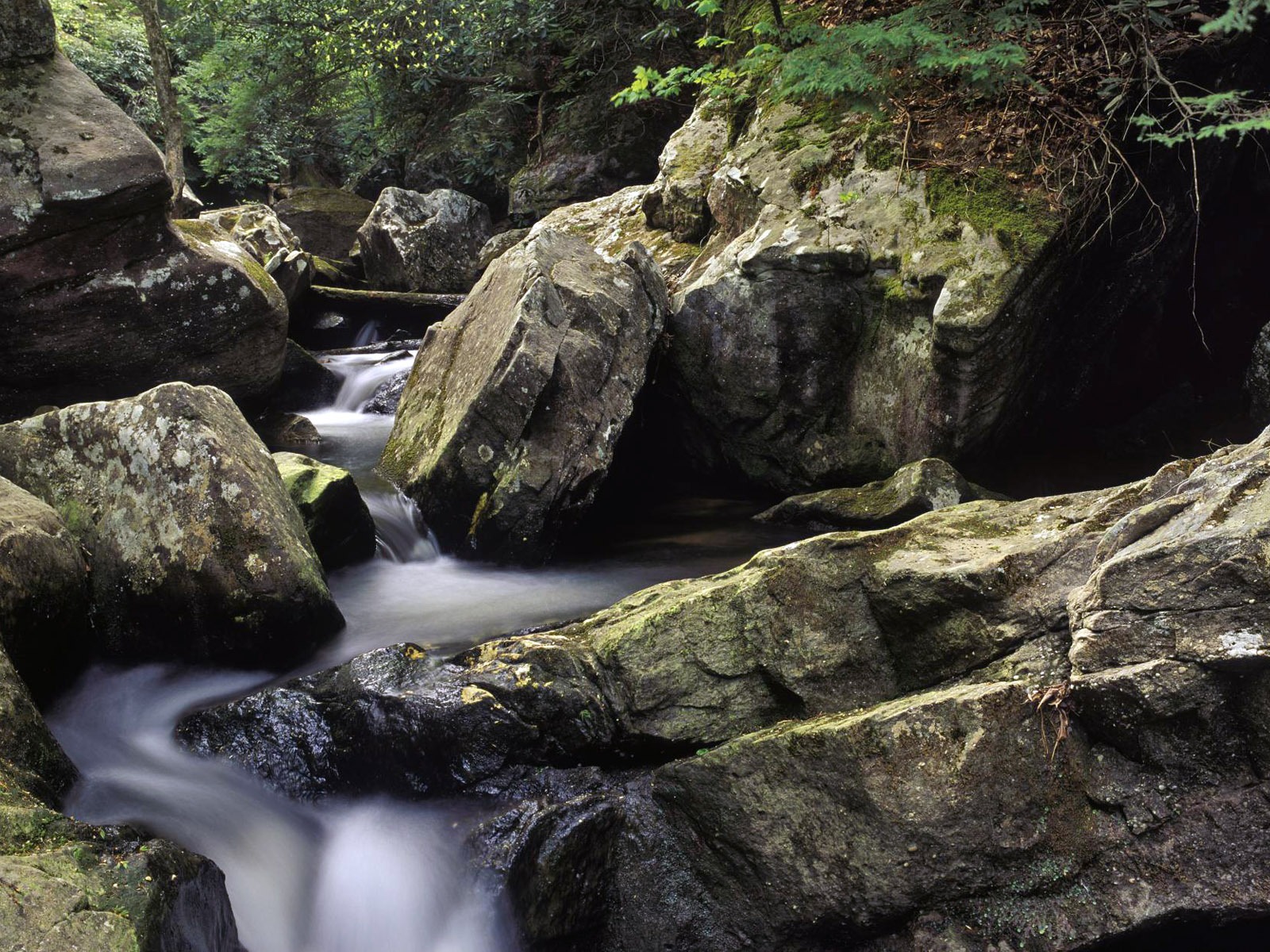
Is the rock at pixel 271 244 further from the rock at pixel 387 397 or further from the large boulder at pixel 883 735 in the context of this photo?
the large boulder at pixel 883 735

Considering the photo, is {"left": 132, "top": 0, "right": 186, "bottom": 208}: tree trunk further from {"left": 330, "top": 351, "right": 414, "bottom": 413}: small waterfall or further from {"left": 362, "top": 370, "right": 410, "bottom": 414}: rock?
{"left": 362, "top": 370, "right": 410, "bottom": 414}: rock

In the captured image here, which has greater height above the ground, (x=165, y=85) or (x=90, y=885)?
(x=165, y=85)

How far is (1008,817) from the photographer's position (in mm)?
3148

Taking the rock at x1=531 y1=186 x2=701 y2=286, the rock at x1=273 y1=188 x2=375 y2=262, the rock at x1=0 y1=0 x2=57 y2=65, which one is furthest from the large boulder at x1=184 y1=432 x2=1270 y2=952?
the rock at x1=273 y1=188 x2=375 y2=262

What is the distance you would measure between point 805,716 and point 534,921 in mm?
1340

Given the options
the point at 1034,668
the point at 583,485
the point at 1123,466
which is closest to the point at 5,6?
the point at 583,485

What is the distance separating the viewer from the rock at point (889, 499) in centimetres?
628

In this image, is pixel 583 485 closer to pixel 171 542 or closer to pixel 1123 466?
pixel 171 542

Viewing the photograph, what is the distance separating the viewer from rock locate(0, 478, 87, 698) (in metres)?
4.03

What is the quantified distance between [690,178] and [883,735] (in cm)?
720

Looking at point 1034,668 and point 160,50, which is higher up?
point 160,50

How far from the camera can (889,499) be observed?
646cm

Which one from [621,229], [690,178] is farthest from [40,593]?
[621,229]

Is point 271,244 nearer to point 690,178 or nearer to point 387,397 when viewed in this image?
point 387,397
